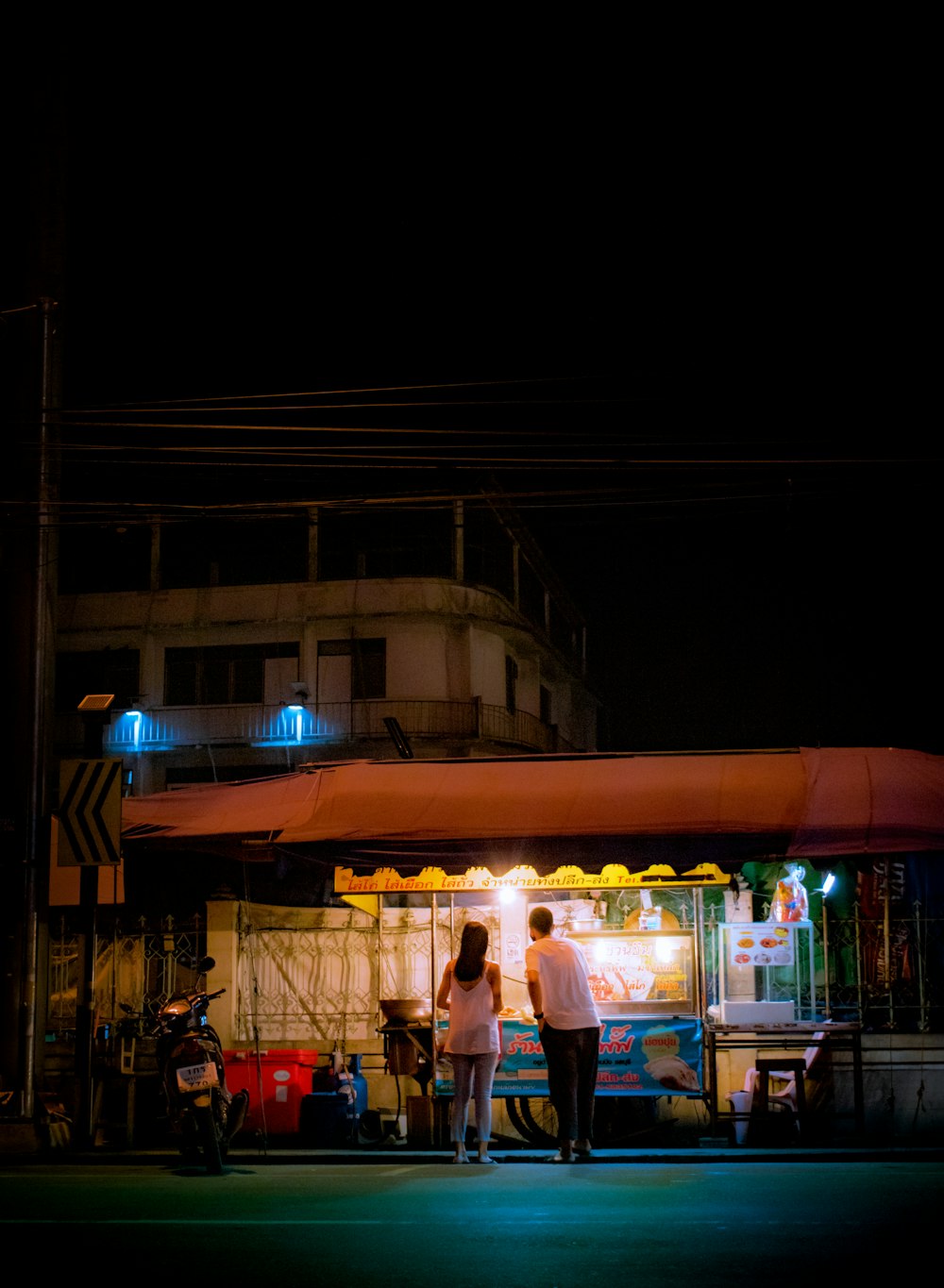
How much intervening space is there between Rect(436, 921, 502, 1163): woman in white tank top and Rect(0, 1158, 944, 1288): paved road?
114 cm

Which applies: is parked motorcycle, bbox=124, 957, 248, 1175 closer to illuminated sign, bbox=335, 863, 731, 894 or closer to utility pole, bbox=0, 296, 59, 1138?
utility pole, bbox=0, 296, 59, 1138

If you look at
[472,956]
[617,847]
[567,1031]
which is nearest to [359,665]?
[617,847]

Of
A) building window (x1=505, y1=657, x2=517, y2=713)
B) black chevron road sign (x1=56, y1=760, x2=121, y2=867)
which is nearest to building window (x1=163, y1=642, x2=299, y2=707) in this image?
building window (x1=505, y1=657, x2=517, y2=713)

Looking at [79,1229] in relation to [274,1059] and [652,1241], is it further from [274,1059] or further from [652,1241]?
[274,1059]

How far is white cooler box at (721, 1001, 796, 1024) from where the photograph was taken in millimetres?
13281

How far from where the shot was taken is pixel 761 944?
14.1m

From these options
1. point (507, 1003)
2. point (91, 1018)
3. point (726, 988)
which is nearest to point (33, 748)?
point (91, 1018)

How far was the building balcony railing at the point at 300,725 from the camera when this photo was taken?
4303 cm

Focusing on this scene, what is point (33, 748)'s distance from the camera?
13.9 meters

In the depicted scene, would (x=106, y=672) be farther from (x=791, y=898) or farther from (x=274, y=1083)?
(x=791, y=898)

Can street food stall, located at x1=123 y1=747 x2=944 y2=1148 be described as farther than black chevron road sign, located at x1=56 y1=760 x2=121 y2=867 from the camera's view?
No

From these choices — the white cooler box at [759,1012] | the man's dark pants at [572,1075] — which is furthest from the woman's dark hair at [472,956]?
the white cooler box at [759,1012]

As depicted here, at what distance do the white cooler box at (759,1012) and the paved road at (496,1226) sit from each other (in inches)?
119

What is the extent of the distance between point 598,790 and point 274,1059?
4188 millimetres
